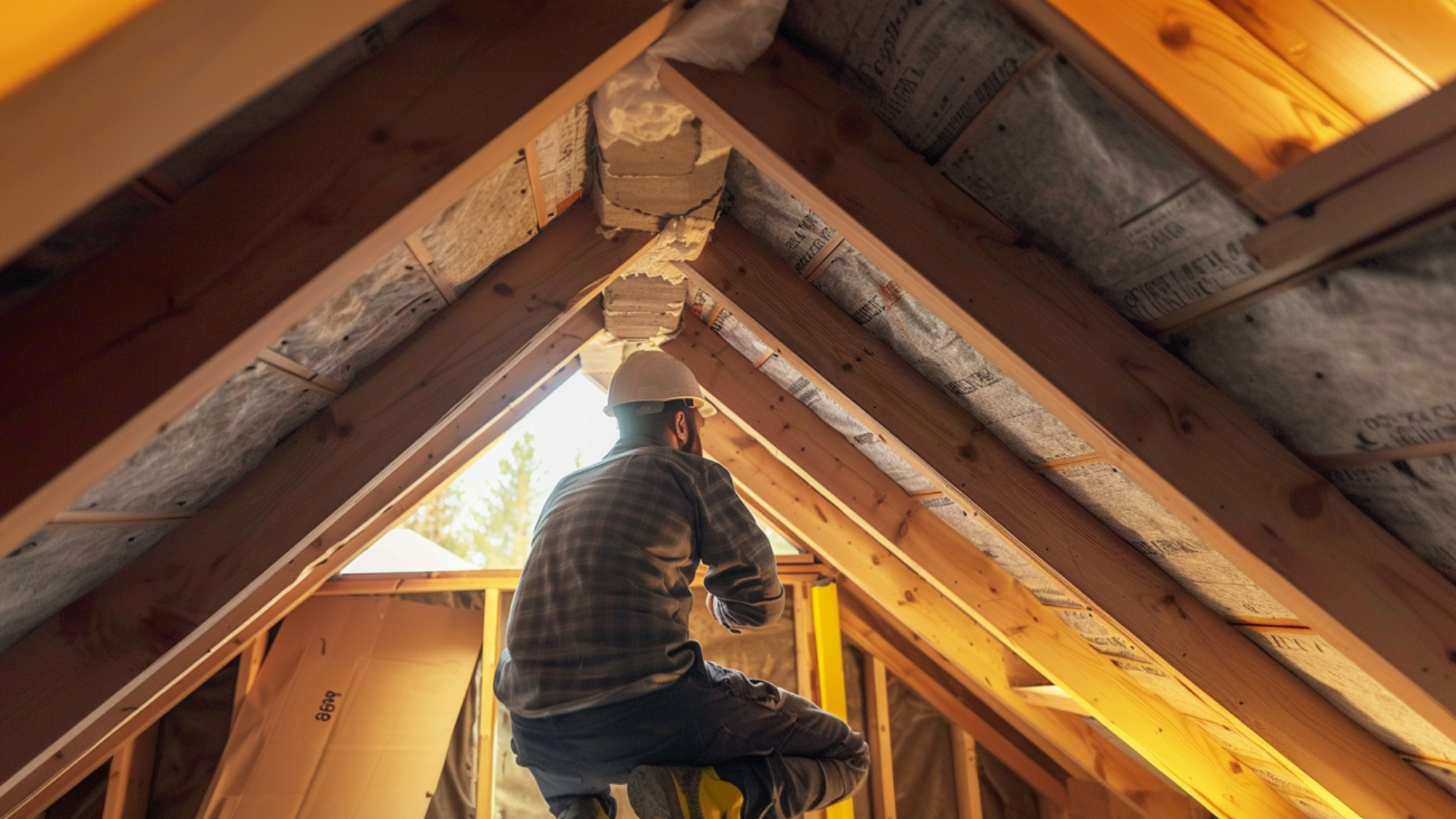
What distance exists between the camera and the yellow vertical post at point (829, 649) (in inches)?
143

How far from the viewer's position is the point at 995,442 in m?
1.97

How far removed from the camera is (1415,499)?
3.58 feet

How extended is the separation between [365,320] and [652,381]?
80cm

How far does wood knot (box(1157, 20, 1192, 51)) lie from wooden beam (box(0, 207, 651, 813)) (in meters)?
1.22

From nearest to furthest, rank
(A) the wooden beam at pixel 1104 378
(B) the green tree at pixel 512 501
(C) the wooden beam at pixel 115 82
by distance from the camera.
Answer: (C) the wooden beam at pixel 115 82, (A) the wooden beam at pixel 1104 378, (B) the green tree at pixel 512 501

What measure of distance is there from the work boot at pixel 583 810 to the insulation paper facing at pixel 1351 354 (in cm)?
151

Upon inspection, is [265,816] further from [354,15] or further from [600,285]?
[354,15]

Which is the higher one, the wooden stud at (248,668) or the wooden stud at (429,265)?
the wooden stud at (429,265)

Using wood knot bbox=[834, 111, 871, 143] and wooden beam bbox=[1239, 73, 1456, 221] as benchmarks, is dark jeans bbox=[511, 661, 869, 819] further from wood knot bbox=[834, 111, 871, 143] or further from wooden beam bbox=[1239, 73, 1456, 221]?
wooden beam bbox=[1239, 73, 1456, 221]

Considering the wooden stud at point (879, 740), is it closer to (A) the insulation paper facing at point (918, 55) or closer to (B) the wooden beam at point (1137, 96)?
(A) the insulation paper facing at point (918, 55)

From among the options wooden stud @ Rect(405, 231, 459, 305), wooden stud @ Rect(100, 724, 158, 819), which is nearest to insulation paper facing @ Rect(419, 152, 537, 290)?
wooden stud @ Rect(405, 231, 459, 305)

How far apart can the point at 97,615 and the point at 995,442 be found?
1.87 m

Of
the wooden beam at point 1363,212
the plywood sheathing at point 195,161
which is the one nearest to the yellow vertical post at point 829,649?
the wooden beam at point 1363,212

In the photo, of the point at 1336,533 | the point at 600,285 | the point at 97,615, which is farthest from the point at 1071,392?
the point at 97,615
